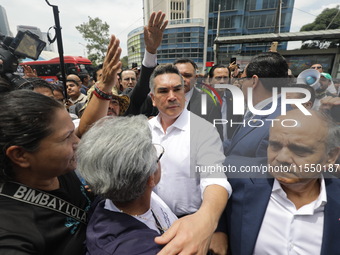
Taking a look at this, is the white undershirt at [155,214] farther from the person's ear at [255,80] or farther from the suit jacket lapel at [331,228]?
the person's ear at [255,80]

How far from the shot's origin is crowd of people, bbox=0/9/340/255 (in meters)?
0.84

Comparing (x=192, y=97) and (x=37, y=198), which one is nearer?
(x=37, y=198)

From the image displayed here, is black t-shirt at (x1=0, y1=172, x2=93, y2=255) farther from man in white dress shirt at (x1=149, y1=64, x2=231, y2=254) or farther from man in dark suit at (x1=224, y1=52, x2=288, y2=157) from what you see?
man in dark suit at (x1=224, y1=52, x2=288, y2=157)

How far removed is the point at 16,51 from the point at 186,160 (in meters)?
2.40

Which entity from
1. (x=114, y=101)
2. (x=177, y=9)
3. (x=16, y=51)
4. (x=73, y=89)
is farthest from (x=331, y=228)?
(x=177, y=9)

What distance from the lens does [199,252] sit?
0.85 metres

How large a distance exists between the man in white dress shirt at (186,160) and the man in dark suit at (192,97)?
38.9 inches

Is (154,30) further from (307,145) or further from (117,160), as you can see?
(307,145)

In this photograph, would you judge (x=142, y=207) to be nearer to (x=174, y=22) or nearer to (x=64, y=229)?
(x=64, y=229)

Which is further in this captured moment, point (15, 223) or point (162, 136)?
point (162, 136)

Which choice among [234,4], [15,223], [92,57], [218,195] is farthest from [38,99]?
[234,4]

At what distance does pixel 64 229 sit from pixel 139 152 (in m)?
0.53

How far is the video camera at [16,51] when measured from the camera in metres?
2.04

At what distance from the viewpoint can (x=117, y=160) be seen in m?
0.85
